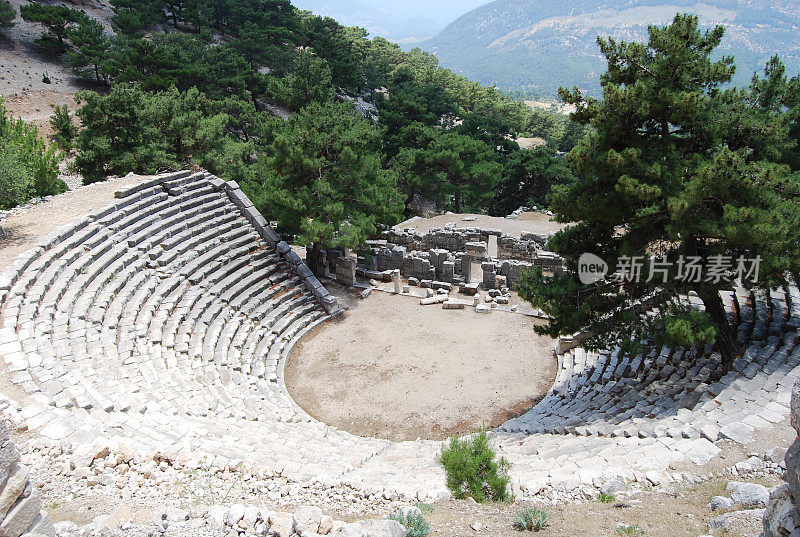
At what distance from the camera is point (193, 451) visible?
25.4ft

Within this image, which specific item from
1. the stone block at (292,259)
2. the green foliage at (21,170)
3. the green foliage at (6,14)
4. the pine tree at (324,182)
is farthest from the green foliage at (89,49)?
the stone block at (292,259)

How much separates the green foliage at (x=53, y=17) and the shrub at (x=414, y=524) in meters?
53.5

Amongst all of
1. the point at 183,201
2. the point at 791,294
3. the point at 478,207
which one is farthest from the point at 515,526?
the point at 478,207

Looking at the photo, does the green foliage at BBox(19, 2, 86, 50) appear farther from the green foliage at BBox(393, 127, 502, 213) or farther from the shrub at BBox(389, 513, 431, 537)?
the shrub at BBox(389, 513, 431, 537)

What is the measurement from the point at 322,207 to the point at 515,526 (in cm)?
1432

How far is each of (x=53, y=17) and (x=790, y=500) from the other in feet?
185

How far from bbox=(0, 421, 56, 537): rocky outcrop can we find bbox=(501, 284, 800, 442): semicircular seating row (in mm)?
8936

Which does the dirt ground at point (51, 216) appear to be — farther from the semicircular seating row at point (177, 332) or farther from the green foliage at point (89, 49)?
the green foliage at point (89, 49)

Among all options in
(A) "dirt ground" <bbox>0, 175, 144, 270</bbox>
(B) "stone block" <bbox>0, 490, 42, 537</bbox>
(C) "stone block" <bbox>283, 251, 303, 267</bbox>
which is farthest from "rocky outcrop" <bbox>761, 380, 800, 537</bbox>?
(C) "stone block" <bbox>283, 251, 303, 267</bbox>

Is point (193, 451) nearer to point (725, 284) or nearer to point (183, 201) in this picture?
point (725, 284)

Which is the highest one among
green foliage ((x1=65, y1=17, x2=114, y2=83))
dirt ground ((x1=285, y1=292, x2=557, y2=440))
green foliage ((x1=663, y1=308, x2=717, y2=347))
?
green foliage ((x1=65, y1=17, x2=114, y2=83))

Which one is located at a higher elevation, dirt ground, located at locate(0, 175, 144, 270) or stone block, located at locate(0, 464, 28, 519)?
dirt ground, located at locate(0, 175, 144, 270)

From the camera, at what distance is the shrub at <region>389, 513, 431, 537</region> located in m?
5.71

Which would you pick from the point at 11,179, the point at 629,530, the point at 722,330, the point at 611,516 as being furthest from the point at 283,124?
the point at 629,530
